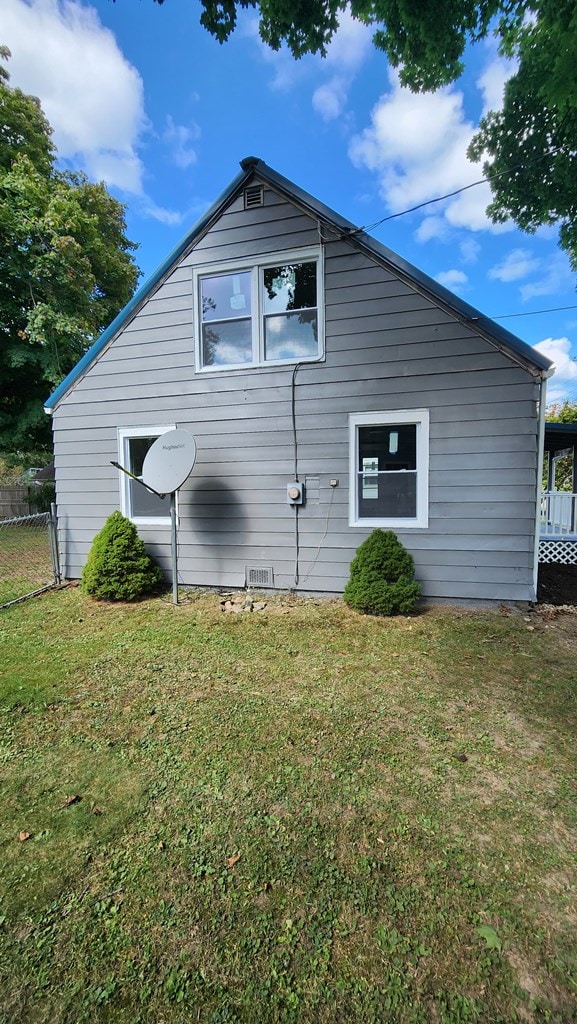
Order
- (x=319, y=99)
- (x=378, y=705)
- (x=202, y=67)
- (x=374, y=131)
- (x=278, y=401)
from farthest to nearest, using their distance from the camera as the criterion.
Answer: (x=374, y=131) → (x=319, y=99) → (x=202, y=67) → (x=278, y=401) → (x=378, y=705)

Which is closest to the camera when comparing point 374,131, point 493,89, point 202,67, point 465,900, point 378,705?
point 465,900

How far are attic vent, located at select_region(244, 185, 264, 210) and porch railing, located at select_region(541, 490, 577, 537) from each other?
255 inches

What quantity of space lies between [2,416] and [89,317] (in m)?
4.23

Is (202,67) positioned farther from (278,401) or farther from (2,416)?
(2,416)

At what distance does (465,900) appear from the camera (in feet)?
5.27

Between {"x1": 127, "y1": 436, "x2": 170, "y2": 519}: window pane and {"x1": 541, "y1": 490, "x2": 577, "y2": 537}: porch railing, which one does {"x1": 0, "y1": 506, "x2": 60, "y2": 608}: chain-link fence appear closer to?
{"x1": 127, "y1": 436, "x2": 170, "y2": 519}: window pane

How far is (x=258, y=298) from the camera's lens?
5.66m

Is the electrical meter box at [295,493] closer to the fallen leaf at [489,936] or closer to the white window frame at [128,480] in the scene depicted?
the white window frame at [128,480]

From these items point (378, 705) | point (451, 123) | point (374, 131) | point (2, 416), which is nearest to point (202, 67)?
point (374, 131)

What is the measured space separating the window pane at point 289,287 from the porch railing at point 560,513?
528 centimetres

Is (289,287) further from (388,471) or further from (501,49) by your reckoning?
(501,49)

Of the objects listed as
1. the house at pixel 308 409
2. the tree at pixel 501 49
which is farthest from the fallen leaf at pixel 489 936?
the tree at pixel 501 49

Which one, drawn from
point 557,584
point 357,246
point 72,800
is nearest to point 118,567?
point 72,800

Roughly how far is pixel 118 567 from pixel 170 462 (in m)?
1.67
